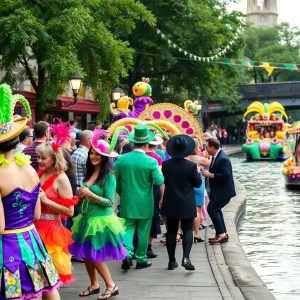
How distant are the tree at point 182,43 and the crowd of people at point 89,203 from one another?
26.1m

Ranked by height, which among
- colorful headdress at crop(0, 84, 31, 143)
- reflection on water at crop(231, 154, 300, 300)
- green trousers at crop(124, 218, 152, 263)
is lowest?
reflection on water at crop(231, 154, 300, 300)

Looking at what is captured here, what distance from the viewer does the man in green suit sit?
916 cm

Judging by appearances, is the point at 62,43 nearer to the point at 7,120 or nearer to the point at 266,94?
the point at 7,120

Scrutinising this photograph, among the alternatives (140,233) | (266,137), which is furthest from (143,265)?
(266,137)

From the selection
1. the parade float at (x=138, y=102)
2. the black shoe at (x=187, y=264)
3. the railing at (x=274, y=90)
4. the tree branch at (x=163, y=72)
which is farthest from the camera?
the railing at (x=274, y=90)

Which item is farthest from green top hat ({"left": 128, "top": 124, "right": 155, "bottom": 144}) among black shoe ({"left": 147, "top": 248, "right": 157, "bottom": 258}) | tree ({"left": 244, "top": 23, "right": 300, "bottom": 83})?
tree ({"left": 244, "top": 23, "right": 300, "bottom": 83})

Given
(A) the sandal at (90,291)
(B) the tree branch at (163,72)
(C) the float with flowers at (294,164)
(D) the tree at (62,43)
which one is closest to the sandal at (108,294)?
(A) the sandal at (90,291)

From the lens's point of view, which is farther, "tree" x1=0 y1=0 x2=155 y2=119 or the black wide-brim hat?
"tree" x1=0 y1=0 x2=155 y2=119

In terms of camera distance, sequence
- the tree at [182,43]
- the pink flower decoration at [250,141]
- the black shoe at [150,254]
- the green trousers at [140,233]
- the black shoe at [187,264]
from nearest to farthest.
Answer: the black shoe at [187,264]
the green trousers at [140,233]
the black shoe at [150,254]
the tree at [182,43]
the pink flower decoration at [250,141]

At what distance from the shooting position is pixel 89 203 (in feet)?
25.6

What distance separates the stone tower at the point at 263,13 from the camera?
189250 millimetres

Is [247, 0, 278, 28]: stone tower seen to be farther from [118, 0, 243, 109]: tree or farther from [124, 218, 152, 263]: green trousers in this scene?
[124, 218, 152, 263]: green trousers

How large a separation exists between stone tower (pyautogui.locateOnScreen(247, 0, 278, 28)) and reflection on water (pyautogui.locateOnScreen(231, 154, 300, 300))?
171169 millimetres

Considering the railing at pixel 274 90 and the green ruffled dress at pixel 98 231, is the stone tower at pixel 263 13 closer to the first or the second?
the railing at pixel 274 90
